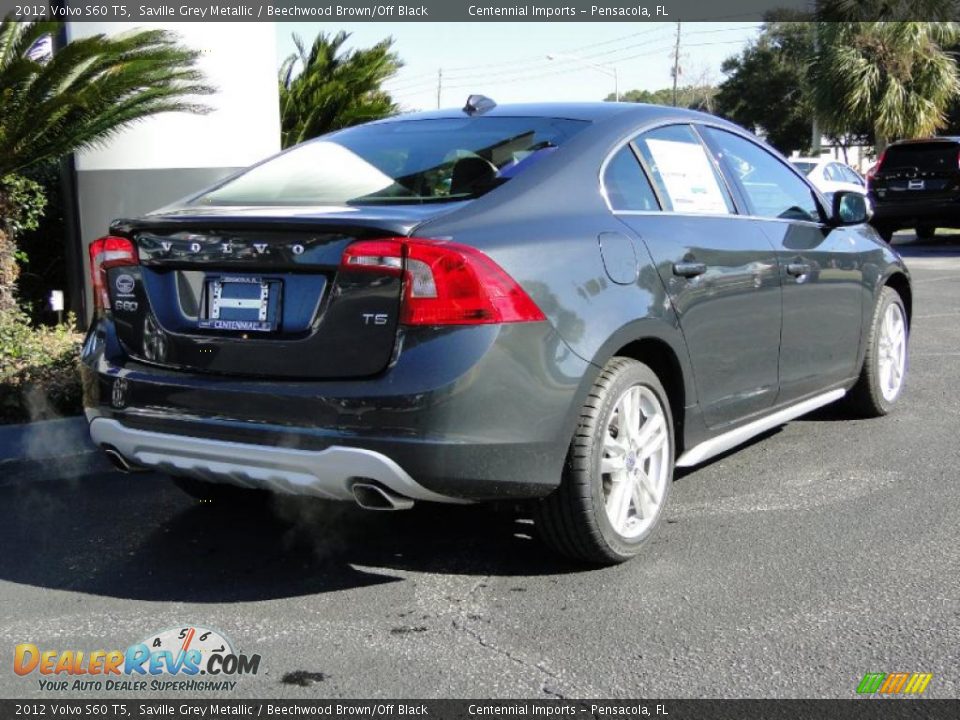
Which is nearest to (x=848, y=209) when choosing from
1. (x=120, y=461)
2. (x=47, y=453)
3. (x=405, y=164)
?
(x=405, y=164)

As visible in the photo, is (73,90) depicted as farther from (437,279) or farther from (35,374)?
(437,279)

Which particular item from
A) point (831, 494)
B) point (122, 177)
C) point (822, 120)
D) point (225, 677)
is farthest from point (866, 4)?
point (225, 677)

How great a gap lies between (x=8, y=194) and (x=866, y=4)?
90.3ft

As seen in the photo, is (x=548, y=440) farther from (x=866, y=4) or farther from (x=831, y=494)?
(x=866, y=4)

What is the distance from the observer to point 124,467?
3.95 m

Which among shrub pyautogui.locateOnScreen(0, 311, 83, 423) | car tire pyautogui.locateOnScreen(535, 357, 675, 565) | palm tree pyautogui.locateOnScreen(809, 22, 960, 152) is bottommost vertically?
shrub pyautogui.locateOnScreen(0, 311, 83, 423)

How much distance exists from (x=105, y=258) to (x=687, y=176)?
225 centimetres

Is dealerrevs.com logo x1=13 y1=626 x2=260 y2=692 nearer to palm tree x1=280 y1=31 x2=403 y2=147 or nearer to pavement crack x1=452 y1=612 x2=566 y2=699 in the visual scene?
pavement crack x1=452 y1=612 x2=566 y2=699

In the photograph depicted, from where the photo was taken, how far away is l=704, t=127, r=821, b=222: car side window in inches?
192

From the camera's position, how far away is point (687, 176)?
4535 mm

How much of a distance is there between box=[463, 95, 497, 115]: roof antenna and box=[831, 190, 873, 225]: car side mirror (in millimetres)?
1901

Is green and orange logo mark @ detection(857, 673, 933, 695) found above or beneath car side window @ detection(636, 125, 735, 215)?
beneath

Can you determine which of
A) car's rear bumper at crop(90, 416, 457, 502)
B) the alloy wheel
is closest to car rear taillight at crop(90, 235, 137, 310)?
car's rear bumper at crop(90, 416, 457, 502)

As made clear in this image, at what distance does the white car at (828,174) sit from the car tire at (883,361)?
38.3 feet
